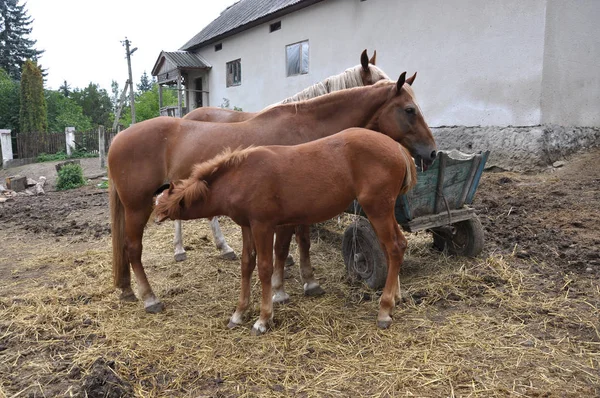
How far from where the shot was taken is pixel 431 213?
4094mm

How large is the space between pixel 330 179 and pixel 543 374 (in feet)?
6.06

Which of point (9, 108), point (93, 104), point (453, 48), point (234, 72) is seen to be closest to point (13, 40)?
point (93, 104)

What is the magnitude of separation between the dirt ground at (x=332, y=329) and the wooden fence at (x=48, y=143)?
1874cm

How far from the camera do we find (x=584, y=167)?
8.27 metres

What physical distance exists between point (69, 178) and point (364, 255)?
12270 mm

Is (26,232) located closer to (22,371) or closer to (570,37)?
(22,371)

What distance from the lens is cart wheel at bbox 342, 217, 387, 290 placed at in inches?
153

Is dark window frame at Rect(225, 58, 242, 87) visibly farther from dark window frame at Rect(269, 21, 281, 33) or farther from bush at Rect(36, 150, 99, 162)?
bush at Rect(36, 150, 99, 162)

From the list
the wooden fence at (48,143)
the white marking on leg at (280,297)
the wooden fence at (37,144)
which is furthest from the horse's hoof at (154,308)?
the wooden fence at (37,144)

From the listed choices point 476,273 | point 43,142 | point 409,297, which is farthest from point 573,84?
point 43,142

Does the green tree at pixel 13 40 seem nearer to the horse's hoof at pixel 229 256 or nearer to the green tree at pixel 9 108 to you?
the green tree at pixel 9 108

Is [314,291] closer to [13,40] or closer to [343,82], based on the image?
[343,82]

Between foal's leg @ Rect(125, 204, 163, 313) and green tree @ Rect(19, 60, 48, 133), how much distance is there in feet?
83.8

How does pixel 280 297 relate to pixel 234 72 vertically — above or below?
below
